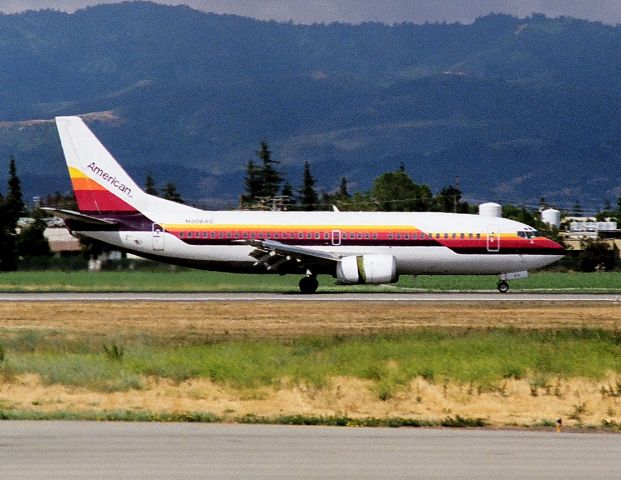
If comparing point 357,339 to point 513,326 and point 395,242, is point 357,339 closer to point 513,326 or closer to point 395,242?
point 513,326

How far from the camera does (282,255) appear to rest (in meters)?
48.6

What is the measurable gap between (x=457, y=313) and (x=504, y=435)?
1995 cm

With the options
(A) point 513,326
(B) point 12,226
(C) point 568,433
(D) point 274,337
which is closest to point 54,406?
(C) point 568,433

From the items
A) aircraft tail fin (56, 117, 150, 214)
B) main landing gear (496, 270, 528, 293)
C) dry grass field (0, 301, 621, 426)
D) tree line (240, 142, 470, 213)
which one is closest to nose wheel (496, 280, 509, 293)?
main landing gear (496, 270, 528, 293)

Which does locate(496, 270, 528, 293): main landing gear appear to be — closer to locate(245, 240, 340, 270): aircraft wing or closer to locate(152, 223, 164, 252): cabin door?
locate(245, 240, 340, 270): aircraft wing

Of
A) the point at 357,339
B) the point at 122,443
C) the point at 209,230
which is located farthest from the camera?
the point at 209,230

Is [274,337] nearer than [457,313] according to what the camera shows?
Yes

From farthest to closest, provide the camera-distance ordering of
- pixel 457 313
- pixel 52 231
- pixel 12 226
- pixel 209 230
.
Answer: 1. pixel 52 231
2. pixel 12 226
3. pixel 209 230
4. pixel 457 313

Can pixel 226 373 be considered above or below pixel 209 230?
below

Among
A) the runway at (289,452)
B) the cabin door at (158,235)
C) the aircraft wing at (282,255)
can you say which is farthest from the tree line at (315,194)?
the runway at (289,452)

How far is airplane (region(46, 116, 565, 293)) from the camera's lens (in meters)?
49.1

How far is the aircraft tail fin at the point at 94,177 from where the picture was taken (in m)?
49.9

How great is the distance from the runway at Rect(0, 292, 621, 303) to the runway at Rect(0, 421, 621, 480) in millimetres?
25811

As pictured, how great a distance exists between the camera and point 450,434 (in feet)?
61.0
